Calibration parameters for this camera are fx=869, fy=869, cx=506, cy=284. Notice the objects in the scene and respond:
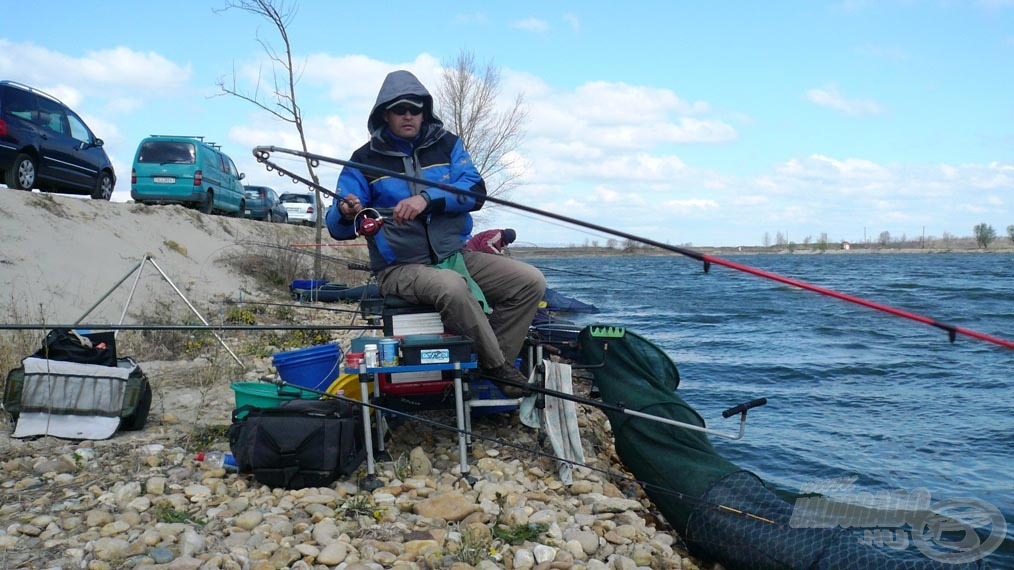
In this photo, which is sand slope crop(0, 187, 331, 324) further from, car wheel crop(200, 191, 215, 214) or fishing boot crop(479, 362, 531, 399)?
fishing boot crop(479, 362, 531, 399)

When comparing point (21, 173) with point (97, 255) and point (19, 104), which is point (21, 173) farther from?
point (97, 255)

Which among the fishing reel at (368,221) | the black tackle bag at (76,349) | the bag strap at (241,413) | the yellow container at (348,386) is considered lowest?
the bag strap at (241,413)

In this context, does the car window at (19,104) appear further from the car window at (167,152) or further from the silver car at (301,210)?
the silver car at (301,210)

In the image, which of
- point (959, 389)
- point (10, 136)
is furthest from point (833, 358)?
point (10, 136)

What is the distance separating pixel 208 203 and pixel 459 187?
15.2 metres

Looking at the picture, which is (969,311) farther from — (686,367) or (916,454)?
(916,454)

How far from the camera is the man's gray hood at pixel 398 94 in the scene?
15.3 ft

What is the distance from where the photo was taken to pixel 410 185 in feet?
15.6

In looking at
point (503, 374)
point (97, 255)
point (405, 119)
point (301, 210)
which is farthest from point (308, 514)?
point (301, 210)

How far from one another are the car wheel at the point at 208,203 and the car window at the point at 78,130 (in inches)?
171

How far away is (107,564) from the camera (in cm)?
334

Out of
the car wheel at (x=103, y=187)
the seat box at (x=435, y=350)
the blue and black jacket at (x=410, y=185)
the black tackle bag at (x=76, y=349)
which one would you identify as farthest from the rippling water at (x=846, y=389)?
the car wheel at (x=103, y=187)

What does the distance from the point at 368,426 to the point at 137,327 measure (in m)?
1.47

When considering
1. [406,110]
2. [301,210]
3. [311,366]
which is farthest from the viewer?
[301,210]
